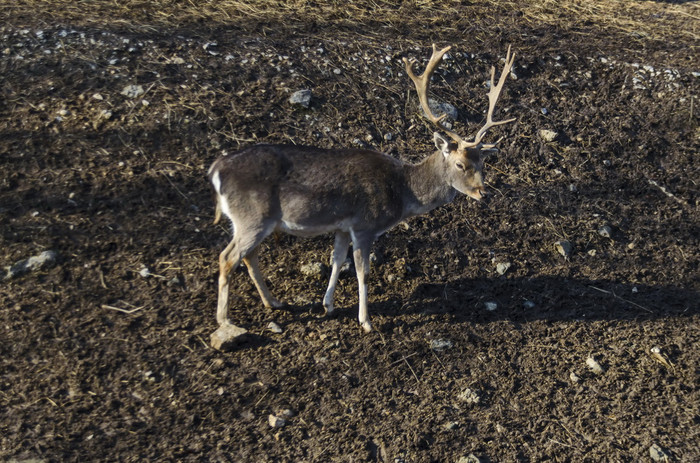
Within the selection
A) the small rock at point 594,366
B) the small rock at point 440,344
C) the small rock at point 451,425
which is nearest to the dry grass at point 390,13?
the small rock at point 440,344

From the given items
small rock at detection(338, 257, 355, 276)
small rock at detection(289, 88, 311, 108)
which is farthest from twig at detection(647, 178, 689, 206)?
small rock at detection(289, 88, 311, 108)

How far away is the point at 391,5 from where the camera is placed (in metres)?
10.7

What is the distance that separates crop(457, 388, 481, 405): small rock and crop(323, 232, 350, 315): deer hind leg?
4.65 ft

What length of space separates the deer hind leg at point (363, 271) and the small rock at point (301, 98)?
2609 mm

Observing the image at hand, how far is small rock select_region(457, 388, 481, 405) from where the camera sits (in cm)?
598

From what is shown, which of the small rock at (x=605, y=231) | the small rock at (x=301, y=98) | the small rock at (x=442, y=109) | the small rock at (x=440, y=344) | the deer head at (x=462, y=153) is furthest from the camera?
the small rock at (x=442, y=109)

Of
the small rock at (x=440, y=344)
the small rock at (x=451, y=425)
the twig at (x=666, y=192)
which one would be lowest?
the small rock at (x=451, y=425)

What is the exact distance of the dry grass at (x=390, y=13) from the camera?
9625 mm

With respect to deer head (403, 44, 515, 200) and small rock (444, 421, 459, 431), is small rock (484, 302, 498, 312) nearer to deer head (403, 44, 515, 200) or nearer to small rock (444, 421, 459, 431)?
deer head (403, 44, 515, 200)

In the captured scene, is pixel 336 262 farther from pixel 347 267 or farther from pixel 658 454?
pixel 658 454

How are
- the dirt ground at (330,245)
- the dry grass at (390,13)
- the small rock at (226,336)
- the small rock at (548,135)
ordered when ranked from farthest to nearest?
the dry grass at (390,13) → the small rock at (548,135) → the small rock at (226,336) → the dirt ground at (330,245)

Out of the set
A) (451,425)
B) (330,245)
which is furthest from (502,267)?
(451,425)

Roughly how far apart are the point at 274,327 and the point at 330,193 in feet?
4.18

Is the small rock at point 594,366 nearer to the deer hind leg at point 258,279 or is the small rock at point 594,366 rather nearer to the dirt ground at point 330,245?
the dirt ground at point 330,245
